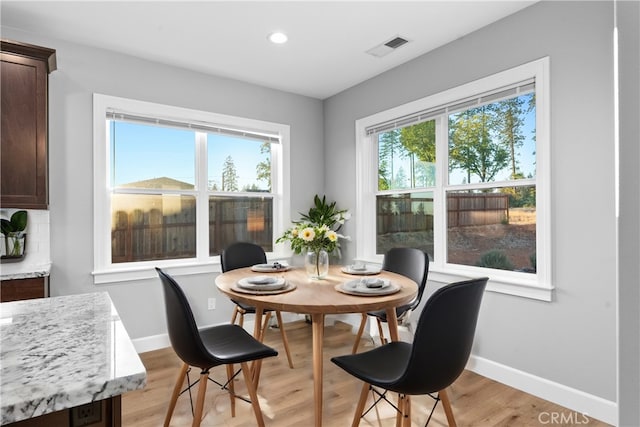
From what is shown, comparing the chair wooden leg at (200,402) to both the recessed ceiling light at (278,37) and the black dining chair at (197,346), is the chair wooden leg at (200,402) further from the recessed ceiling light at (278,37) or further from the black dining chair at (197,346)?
the recessed ceiling light at (278,37)

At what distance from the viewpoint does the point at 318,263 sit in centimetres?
247

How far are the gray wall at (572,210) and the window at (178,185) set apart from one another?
95.0 inches

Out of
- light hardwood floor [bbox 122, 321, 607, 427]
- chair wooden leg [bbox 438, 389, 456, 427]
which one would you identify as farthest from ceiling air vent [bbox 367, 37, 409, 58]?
light hardwood floor [bbox 122, 321, 607, 427]

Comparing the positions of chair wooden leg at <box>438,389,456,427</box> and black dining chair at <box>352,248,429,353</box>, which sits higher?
black dining chair at <box>352,248,429,353</box>

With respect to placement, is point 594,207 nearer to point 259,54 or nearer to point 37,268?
point 259,54

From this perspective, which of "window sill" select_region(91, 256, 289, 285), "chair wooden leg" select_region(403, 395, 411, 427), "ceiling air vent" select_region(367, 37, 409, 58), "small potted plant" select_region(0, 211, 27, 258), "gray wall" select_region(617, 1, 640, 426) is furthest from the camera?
"window sill" select_region(91, 256, 289, 285)

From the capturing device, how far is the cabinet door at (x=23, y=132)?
2430mm

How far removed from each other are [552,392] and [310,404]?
5.21 feet

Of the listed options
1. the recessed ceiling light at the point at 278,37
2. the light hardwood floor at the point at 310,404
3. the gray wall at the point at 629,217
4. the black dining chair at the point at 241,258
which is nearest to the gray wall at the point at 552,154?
the light hardwood floor at the point at 310,404

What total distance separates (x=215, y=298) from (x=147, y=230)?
0.95 meters

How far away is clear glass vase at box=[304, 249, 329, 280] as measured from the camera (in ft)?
8.11

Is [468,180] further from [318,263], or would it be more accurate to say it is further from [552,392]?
[552,392]

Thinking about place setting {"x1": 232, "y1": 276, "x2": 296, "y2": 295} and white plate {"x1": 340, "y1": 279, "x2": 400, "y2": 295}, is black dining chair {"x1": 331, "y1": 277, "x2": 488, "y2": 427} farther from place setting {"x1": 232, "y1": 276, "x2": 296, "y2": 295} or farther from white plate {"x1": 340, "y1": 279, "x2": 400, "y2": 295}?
place setting {"x1": 232, "y1": 276, "x2": 296, "y2": 295}

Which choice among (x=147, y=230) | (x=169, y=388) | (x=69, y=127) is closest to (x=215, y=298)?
(x=147, y=230)
